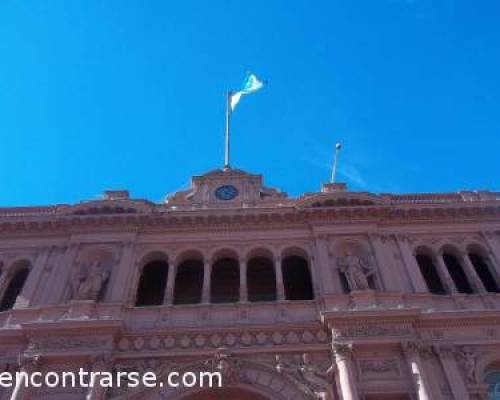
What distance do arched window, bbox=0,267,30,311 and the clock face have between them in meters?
9.53

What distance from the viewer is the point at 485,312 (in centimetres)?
2123

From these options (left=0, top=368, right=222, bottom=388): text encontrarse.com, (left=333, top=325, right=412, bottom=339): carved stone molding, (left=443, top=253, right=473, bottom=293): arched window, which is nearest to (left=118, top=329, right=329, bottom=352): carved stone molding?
(left=333, top=325, right=412, bottom=339): carved stone molding

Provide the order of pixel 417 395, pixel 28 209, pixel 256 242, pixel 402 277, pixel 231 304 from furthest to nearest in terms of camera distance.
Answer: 1. pixel 28 209
2. pixel 256 242
3. pixel 402 277
4. pixel 231 304
5. pixel 417 395

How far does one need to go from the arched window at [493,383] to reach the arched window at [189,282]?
1161 cm

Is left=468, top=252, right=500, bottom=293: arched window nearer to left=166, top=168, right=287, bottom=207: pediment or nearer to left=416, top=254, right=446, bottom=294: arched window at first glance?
left=416, top=254, right=446, bottom=294: arched window

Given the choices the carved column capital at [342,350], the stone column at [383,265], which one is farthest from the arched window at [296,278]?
the carved column capital at [342,350]

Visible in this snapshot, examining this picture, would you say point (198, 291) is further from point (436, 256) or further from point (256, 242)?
point (436, 256)

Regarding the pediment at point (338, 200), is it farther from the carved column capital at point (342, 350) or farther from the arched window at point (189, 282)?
the carved column capital at point (342, 350)

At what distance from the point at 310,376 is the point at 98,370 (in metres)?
7.39

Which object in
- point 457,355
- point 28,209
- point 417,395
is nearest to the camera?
point 417,395

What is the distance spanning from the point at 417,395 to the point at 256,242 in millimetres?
9528

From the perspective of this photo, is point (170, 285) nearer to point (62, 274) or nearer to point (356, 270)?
point (62, 274)

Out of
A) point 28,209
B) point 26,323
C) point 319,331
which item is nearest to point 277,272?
point 319,331

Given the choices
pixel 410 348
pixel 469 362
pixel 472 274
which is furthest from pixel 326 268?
pixel 469 362
